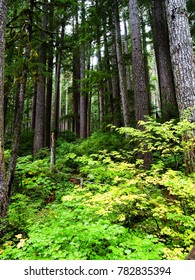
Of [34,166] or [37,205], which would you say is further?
[34,166]

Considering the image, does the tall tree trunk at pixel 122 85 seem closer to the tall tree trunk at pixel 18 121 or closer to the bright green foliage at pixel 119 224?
the tall tree trunk at pixel 18 121

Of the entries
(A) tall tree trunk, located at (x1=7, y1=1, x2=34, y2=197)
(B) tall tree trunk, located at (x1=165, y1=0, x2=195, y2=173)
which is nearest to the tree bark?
(B) tall tree trunk, located at (x1=165, y1=0, x2=195, y2=173)

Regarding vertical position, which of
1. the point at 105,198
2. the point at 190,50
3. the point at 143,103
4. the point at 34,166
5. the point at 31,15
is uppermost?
the point at 31,15

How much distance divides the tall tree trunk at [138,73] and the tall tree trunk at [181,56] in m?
1.86

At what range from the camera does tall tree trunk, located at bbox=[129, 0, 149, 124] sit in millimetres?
7008

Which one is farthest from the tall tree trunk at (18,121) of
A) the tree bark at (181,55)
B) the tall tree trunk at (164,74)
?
the tall tree trunk at (164,74)

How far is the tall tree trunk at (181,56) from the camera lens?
491 cm

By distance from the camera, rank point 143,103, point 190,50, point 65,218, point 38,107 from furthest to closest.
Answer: point 38,107
point 143,103
point 190,50
point 65,218

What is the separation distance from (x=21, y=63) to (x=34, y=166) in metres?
3.49

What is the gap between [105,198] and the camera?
326 centimetres

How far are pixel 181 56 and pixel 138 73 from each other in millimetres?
2269
